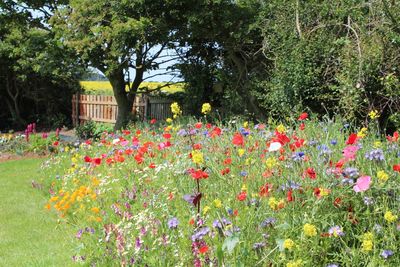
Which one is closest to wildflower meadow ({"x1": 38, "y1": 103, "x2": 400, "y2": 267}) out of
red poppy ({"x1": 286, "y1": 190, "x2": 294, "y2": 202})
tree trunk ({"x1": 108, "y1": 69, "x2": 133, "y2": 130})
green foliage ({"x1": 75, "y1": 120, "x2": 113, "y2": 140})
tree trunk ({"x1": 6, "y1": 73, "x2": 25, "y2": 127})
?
red poppy ({"x1": 286, "y1": 190, "x2": 294, "y2": 202})

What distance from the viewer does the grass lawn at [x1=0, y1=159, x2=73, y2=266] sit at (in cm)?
366

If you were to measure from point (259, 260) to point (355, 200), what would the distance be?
0.64 metres

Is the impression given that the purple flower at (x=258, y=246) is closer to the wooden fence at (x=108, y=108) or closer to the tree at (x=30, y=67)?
the tree at (x=30, y=67)

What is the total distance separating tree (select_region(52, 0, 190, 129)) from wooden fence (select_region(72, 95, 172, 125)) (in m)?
3.04

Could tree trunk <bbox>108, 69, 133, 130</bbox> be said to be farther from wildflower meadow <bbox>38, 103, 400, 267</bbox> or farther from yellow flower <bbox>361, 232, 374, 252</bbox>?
yellow flower <bbox>361, 232, 374, 252</bbox>

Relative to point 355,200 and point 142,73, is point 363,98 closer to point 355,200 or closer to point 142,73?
point 355,200

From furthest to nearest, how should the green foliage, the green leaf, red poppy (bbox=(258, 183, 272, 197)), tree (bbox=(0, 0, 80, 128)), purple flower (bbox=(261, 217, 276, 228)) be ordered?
1. the green foliage
2. tree (bbox=(0, 0, 80, 128))
3. red poppy (bbox=(258, 183, 272, 197))
4. purple flower (bbox=(261, 217, 276, 228))
5. the green leaf

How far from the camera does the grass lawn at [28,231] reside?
3.66 m

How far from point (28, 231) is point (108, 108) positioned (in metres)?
10.9

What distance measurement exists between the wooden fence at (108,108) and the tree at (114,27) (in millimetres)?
3041

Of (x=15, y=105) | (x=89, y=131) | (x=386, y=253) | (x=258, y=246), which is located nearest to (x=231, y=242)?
(x=258, y=246)

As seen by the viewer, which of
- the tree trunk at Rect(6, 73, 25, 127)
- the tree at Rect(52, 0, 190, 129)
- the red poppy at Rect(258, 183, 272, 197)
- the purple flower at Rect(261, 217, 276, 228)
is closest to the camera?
the purple flower at Rect(261, 217, 276, 228)

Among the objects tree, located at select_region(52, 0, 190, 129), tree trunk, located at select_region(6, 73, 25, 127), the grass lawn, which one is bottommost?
the grass lawn

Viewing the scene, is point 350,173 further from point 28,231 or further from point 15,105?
point 15,105
